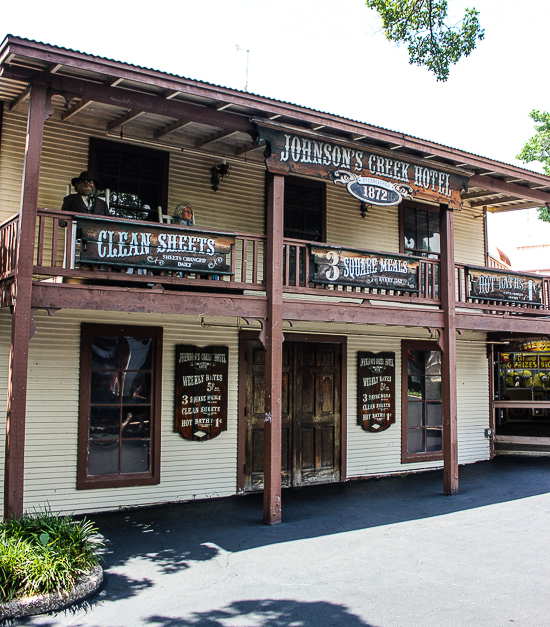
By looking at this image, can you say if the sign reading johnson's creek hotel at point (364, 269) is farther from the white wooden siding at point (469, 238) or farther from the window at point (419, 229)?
the white wooden siding at point (469, 238)

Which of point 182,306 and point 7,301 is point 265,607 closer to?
point 182,306

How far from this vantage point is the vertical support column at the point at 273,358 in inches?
330

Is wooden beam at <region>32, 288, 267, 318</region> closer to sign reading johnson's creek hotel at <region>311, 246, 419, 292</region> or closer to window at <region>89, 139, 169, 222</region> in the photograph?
sign reading johnson's creek hotel at <region>311, 246, 419, 292</region>

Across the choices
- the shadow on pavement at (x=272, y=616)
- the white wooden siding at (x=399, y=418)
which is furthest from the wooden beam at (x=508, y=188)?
the shadow on pavement at (x=272, y=616)

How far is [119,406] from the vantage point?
938 centimetres

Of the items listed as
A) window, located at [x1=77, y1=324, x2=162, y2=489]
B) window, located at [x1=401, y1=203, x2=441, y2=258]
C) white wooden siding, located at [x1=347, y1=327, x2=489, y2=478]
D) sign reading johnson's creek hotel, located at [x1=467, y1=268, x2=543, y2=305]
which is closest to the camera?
window, located at [x1=77, y1=324, x2=162, y2=489]

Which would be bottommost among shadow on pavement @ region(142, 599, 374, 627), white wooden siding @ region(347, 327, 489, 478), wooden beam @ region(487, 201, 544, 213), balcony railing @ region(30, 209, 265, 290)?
→ shadow on pavement @ region(142, 599, 374, 627)

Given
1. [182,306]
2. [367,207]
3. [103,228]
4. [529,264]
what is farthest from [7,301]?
[529,264]

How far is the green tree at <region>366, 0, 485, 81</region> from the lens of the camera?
15.8 meters

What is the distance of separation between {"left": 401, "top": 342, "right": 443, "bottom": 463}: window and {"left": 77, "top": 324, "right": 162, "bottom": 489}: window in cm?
548

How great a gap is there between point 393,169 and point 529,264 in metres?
34.7

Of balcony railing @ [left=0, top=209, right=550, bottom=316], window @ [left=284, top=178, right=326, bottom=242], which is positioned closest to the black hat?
balcony railing @ [left=0, top=209, right=550, bottom=316]

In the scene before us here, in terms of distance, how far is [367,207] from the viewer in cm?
1223

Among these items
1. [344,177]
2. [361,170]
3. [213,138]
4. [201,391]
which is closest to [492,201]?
[361,170]
